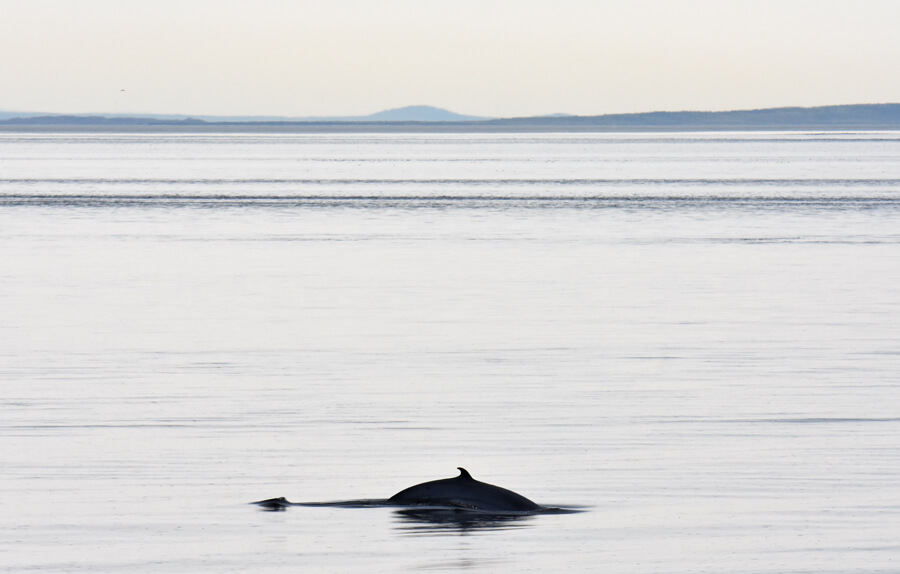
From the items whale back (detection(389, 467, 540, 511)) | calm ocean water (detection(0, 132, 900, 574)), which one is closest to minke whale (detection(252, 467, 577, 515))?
whale back (detection(389, 467, 540, 511))

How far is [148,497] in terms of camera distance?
44.2ft

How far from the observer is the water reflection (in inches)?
480

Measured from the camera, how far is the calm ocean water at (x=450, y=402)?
39.4ft

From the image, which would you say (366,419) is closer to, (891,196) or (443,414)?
(443,414)

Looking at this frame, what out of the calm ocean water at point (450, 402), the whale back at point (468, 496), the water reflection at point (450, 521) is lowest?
the calm ocean water at point (450, 402)

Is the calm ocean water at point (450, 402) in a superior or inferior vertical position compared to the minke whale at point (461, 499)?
inferior

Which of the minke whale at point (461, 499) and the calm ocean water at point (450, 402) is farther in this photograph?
the minke whale at point (461, 499)

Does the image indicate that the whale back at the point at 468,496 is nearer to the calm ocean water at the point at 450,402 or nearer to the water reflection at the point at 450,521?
the water reflection at the point at 450,521

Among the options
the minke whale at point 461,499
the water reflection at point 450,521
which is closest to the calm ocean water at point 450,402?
the water reflection at point 450,521

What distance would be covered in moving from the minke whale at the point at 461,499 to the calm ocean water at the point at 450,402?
288mm

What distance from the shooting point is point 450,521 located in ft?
40.9

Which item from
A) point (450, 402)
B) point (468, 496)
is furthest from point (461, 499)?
point (450, 402)

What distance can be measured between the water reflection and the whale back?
70 millimetres

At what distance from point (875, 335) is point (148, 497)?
568 inches
